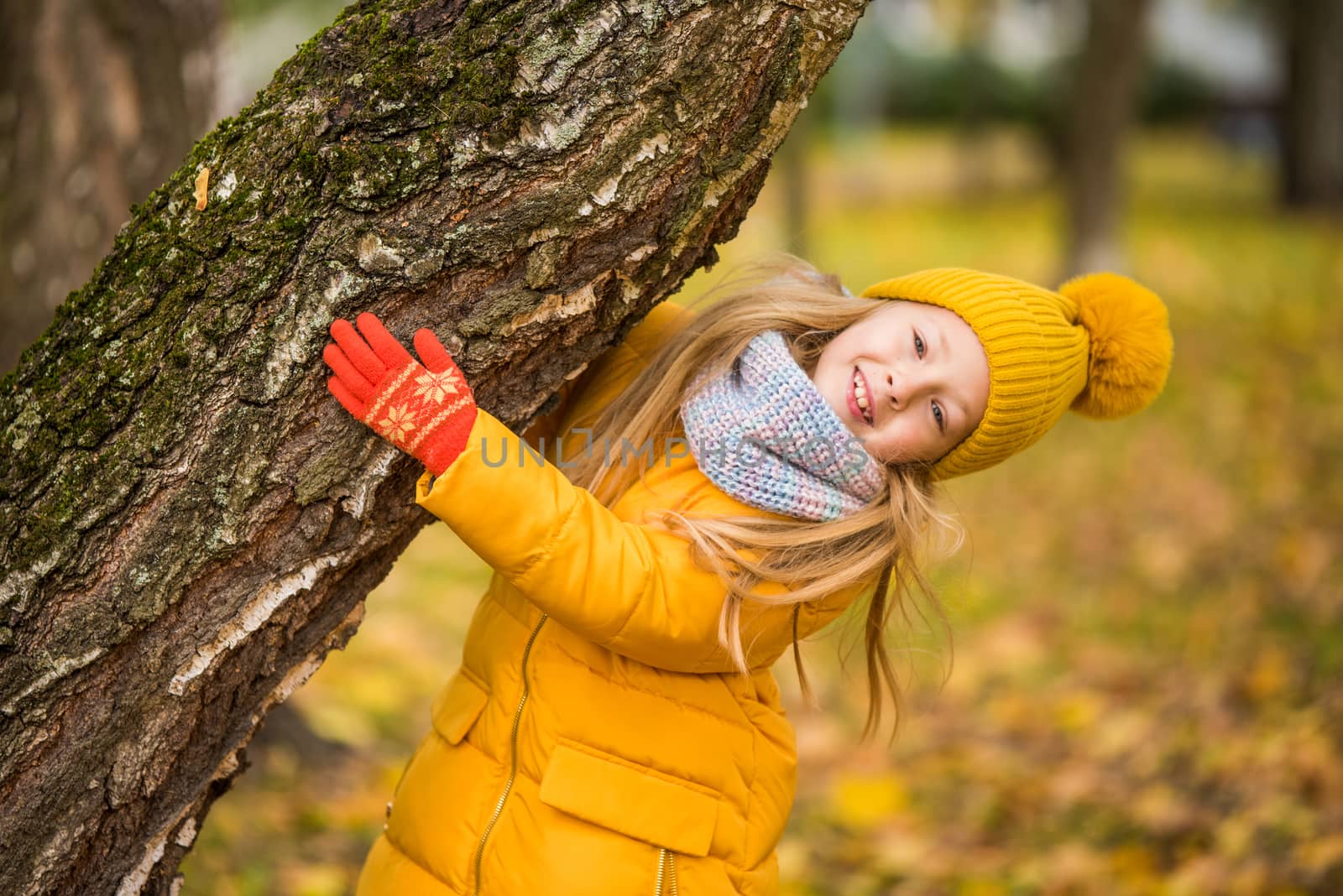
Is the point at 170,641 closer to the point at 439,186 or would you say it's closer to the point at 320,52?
the point at 439,186

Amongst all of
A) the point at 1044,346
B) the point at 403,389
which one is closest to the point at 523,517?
the point at 403,389

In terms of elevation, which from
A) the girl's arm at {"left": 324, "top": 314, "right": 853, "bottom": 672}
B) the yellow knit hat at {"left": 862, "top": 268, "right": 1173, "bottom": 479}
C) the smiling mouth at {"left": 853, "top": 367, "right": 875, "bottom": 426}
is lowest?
the yellow knit hat at {"left": 862, "top": 268, "right": 1173, "bottom": 479}

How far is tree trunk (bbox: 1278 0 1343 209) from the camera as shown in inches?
430

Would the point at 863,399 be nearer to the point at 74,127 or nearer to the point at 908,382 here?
the point at 908,382

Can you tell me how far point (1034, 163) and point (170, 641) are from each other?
17634mm

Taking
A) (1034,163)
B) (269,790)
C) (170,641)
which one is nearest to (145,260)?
(170,641)

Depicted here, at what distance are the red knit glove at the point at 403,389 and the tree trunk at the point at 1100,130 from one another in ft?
22.5

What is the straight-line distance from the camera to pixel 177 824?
184cm

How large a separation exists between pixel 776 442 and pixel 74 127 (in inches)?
97.9

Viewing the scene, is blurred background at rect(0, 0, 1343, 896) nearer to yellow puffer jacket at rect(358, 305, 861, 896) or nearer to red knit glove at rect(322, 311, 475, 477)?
yellow puffer jacket at rect(358, 305, 861, 896)

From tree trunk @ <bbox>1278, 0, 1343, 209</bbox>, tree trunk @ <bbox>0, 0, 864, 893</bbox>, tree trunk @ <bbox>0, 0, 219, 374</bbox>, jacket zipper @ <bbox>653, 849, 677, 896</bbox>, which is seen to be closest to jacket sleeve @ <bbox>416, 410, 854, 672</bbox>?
tree trunk @ <bbox>0, 0, 864, 893</bbox>

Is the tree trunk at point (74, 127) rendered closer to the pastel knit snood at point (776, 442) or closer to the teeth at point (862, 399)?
the pastel knit snood at point (776, 442)

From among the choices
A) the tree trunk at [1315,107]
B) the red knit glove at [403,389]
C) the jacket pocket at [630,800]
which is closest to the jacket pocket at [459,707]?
the jacket pocket at [630,800]

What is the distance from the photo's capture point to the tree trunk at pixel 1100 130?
7.58 meters
